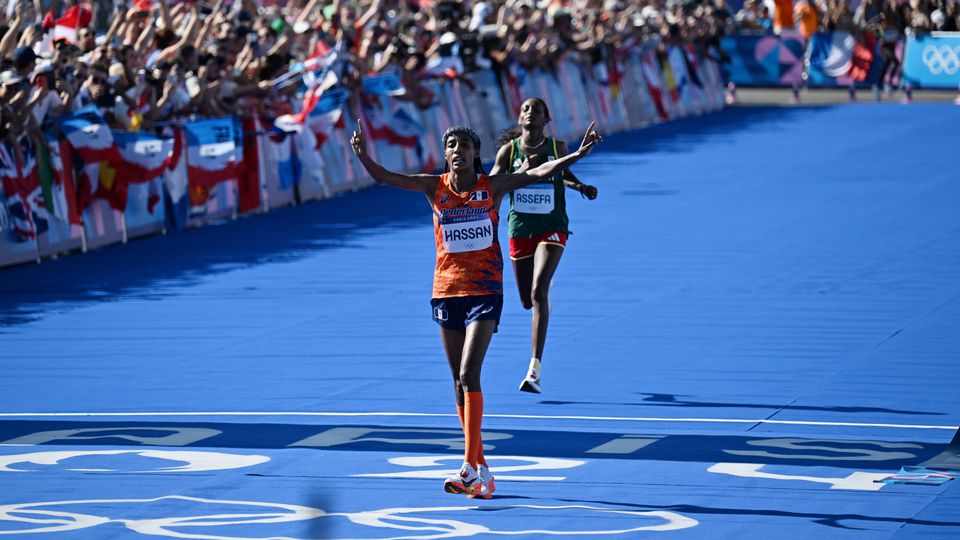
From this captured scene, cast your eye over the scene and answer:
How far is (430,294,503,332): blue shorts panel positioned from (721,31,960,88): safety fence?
1309 inches

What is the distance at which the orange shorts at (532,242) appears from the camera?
13.3 meters

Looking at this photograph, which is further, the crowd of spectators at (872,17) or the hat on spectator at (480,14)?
the crowd of spectators at (872,17)

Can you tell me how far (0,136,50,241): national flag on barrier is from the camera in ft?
62.2

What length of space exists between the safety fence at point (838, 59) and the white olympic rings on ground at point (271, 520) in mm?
34147

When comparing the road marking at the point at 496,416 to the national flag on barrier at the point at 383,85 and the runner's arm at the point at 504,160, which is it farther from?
the national flag on barrier at the point at 383,85

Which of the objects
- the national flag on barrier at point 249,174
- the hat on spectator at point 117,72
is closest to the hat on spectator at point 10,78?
the hat on spectator at point 117,72

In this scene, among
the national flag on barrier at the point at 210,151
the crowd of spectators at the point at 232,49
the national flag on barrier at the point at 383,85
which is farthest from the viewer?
the national flag on barrier at the point at 383,85

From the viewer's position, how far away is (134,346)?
50.1ft

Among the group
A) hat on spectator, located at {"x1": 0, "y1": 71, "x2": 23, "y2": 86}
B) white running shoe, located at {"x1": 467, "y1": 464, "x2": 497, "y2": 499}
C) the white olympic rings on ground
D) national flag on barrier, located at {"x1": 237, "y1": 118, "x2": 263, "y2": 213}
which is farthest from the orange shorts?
national flag on barrier, located at {"x1": 237, "y1": 118, "x2": 263, "y2": 213}

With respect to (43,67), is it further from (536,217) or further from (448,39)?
(448,39)

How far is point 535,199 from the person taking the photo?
43.6ft

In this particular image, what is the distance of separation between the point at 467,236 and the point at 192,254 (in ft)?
35.2

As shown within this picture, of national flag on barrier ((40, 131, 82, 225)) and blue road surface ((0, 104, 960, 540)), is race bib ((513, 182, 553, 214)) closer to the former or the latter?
blue road surface ((0, 104, 960, 540))

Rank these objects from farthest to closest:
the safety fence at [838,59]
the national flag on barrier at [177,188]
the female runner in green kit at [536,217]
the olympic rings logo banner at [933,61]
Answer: the safety fence at [838,59], the olympic rings logo banner at [933,61], the national flag on barrier at [177,188], the female runner in green kit at [536,217]
